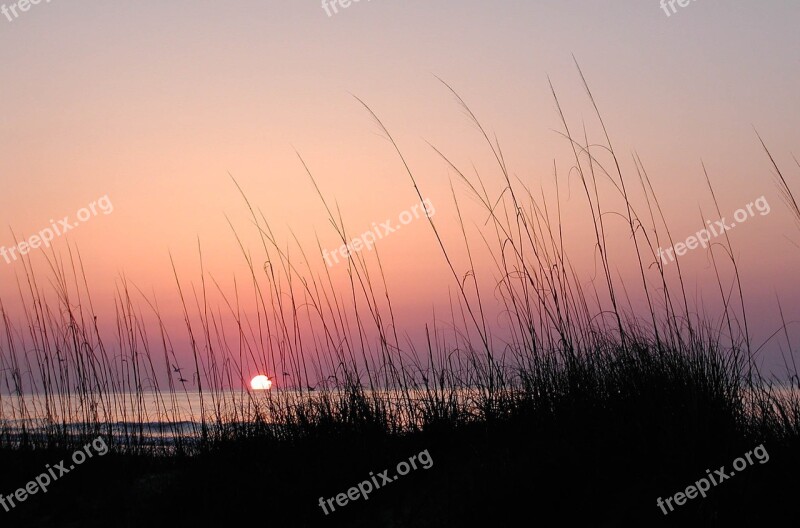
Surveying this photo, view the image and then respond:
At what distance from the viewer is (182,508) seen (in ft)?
10.2

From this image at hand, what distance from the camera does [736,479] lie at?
235 centimetres

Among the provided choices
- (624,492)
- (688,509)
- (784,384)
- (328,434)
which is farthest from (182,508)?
(784,384)

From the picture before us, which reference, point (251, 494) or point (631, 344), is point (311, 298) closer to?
point (251, 494)

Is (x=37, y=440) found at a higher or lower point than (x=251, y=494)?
higher

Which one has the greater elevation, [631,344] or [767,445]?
[631,344]

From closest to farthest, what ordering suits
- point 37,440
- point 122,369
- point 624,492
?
1. point 624,492
2. point 37,440
3. point 122,369

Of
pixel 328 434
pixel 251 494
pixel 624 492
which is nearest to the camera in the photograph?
pixel 624 492

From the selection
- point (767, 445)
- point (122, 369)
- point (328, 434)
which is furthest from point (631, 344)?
point (122, 369)

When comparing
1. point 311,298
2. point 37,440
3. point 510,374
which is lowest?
point 510,374

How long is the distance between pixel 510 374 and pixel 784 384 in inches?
48.8

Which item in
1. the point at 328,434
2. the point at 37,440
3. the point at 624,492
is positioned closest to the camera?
the point at 624,492

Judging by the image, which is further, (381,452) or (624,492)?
(381,452)

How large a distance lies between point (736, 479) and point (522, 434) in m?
0.93

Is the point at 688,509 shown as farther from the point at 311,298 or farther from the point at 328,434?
the point at 311,298
